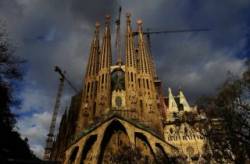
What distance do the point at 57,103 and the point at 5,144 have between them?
205 feet

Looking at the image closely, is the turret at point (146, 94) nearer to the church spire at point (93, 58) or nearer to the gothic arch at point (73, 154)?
the church spire at point (93, 58)

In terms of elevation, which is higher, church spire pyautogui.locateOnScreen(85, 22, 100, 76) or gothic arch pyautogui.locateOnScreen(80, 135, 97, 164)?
church spire pyautogui.locateOnScreen(85, 22, 100, 76)

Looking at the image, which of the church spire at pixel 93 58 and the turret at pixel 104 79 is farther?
the church spire at pixel 93 58

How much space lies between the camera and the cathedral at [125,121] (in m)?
32.9

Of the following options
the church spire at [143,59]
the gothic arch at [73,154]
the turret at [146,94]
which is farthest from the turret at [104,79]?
the church spire at [143,59]

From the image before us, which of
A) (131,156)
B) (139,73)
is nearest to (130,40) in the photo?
(139,73)

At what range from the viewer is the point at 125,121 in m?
36.0

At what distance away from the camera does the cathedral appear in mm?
32875

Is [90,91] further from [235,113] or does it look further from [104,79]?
[235,113]

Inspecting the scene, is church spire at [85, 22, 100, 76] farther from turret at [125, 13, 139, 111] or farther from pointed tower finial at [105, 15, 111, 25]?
turret at [125, 13, 139, 111]

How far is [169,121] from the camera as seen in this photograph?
145ft

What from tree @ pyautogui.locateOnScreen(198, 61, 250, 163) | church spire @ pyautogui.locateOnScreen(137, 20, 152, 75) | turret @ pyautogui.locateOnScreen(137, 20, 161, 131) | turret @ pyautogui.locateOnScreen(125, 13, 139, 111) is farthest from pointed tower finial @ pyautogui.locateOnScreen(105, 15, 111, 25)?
tree @ pyautogui.locateOnScreen(198, 61, 250, 163)

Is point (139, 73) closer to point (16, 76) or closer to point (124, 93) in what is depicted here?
point (124, 93)

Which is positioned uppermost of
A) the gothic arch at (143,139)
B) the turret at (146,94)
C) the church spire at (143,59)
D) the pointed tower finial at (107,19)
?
the pointed tower finial at (107,19)
